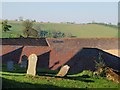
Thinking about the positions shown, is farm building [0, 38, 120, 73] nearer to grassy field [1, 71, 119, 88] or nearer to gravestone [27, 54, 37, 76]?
grassy field [1, 71, 119, 88]

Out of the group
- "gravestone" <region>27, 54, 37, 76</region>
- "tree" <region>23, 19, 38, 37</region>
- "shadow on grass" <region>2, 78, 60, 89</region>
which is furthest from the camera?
"tree" <region>23, 19, 38, 37</region>

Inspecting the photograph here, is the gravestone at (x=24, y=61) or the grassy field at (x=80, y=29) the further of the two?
the grassy field at (x=80, y=29)

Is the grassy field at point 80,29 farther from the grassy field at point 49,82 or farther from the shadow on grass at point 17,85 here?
the shadow on grass at point 17,85

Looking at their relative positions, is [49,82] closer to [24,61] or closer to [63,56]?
[63,56]

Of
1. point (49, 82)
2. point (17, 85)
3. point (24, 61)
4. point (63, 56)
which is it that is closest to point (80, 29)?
point (24, 61)

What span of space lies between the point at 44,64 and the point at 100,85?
12.5 metres

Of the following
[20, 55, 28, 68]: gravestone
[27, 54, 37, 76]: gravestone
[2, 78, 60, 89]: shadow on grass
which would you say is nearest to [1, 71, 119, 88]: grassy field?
[2, 78, 60, 89]: shadow on grass

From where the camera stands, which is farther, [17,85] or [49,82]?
[49,82]

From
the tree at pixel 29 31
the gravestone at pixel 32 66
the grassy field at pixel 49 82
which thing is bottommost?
the grassy field at pixel 49 82

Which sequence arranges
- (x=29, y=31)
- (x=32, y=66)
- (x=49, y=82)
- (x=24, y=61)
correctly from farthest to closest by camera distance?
(x=29, y=31), (x=24, y=61), (x=32, y=66), (x=49, y=82)

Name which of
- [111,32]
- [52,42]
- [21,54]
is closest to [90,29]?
[111,32]

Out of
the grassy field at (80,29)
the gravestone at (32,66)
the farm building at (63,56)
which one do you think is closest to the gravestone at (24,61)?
the farm building at (63,56)

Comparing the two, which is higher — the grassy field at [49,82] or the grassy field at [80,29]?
the grassy field at [80,29]

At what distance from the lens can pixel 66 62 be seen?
34.6 metres
